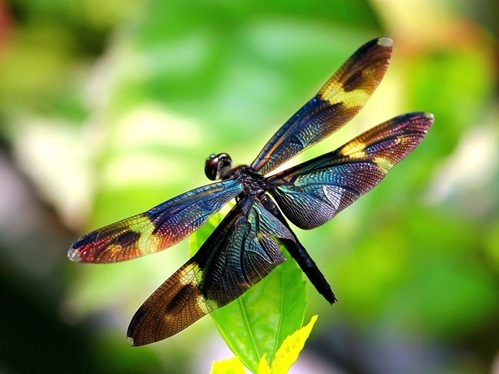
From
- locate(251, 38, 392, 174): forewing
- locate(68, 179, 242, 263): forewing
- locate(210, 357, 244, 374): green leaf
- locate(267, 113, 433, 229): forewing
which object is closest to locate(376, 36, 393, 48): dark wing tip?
locate(251, 38, 392, 174): forewing

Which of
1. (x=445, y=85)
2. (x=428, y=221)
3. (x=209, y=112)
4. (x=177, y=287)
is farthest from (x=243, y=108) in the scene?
(x=177, y=287)

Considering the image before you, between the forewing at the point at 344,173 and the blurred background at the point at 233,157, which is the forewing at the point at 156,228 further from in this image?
the blurred background at the point at 233,157

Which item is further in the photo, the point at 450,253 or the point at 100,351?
the point at 100,351

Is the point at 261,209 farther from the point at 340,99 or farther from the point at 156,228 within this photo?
the point at 340,99

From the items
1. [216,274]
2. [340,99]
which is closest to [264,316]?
[216,274]

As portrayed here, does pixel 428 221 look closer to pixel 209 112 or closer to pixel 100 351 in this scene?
pixel 209 112

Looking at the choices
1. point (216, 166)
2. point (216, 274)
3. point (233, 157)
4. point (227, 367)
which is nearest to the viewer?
point (227, 367)
